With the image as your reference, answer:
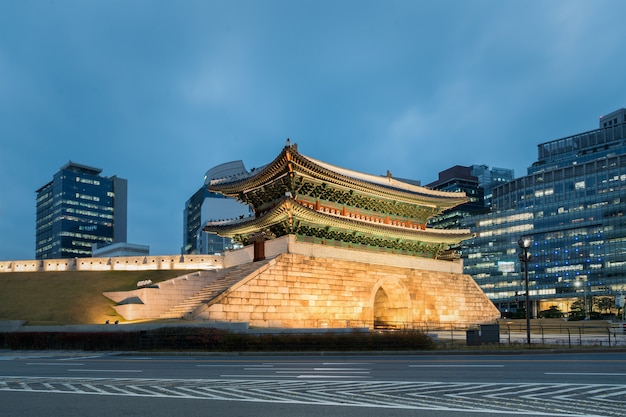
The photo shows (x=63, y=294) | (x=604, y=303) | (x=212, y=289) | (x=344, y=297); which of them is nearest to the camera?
(x=212, y=289)

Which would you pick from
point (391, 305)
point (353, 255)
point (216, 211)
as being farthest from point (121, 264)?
point (216, 211)

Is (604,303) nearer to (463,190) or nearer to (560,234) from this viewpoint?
(560,234)

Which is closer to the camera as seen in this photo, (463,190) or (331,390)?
(331,390)

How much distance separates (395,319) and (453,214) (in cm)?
13744

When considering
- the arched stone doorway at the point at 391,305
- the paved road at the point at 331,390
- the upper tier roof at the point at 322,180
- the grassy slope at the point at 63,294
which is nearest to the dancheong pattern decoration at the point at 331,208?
the upper tier roof at the point at 322,180

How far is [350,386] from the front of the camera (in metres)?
12.5

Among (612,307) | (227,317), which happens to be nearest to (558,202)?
(612,307)

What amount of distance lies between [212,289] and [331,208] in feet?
39.9

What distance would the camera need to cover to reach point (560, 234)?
12031 cm

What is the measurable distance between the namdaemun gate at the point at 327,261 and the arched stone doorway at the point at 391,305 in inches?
3.6

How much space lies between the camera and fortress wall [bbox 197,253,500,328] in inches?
1470

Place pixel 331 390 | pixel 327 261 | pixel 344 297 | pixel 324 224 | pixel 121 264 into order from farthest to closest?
pixel 121 264 → pixel 324 224 → pixel 327 261 → pixel 344 297 → pixel 331 390

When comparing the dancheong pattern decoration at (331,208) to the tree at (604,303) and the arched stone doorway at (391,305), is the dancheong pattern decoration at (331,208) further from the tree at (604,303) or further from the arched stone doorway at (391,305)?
the tree at (604,303)

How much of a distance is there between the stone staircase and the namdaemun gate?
152mm
